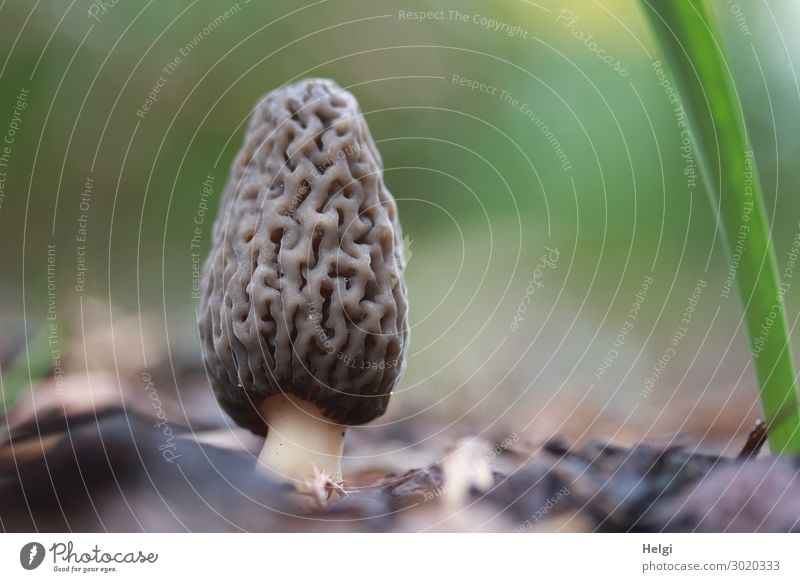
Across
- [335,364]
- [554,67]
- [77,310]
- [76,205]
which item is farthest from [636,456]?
[76,205]

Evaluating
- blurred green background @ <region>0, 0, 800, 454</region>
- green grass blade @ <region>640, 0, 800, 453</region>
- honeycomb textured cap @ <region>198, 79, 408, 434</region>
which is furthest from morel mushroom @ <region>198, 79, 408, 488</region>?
green grass blade @ <region>640, 0, 800, 453</region>

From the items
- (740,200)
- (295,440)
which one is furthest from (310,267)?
(740,200)

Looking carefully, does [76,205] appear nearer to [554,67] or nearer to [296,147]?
[296,147]

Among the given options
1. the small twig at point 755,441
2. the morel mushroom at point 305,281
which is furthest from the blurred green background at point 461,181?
the morel mushroom at point 305,281

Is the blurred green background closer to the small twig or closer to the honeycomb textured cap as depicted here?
the small twig

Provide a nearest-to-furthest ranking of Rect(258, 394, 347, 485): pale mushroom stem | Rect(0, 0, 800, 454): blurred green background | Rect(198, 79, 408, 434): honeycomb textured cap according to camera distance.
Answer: Rect(198, 79, 408, 434): honeycomb textured cap < Rect(258, 394, 347, 485): pale mushroom stem < Rect(0, 0, 800, 454): blurred green background

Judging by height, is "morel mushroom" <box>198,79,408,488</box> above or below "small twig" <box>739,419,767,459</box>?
above
